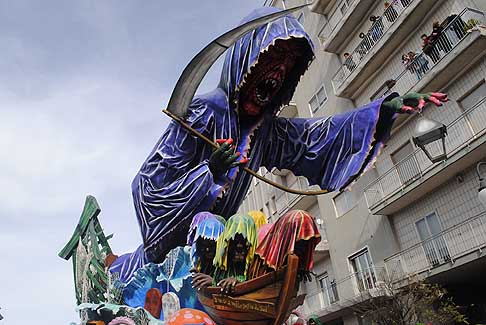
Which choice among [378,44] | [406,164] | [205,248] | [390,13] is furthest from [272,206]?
[205,248]

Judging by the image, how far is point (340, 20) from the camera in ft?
61.3

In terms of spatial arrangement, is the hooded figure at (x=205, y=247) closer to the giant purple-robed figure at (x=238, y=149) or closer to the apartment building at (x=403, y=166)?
the giant purple-robed figure at (x=238, y=149)

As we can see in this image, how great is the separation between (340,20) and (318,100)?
3.41 metres

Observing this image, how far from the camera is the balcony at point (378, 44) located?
15109 millimetres

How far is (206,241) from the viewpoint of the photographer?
10.7 ft

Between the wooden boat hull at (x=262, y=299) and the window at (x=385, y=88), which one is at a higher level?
the window at (x=385, y=88)

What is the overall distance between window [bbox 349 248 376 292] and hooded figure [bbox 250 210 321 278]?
13079 mm

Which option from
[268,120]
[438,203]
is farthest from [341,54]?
[268,120]

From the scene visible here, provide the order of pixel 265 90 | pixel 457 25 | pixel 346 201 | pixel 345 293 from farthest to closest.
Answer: pixel 346 201 → pixel 345 293 → pixel 457 25 → pixel 265 90

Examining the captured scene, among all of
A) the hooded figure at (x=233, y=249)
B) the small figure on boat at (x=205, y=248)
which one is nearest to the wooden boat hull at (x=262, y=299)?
the hooded figure at (x=233, y=249)

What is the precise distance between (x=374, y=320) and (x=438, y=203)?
3817mm

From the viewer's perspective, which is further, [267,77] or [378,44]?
[378,44]

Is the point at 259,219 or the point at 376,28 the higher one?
the point at 376,28

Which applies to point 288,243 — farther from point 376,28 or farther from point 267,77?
point 376,28
